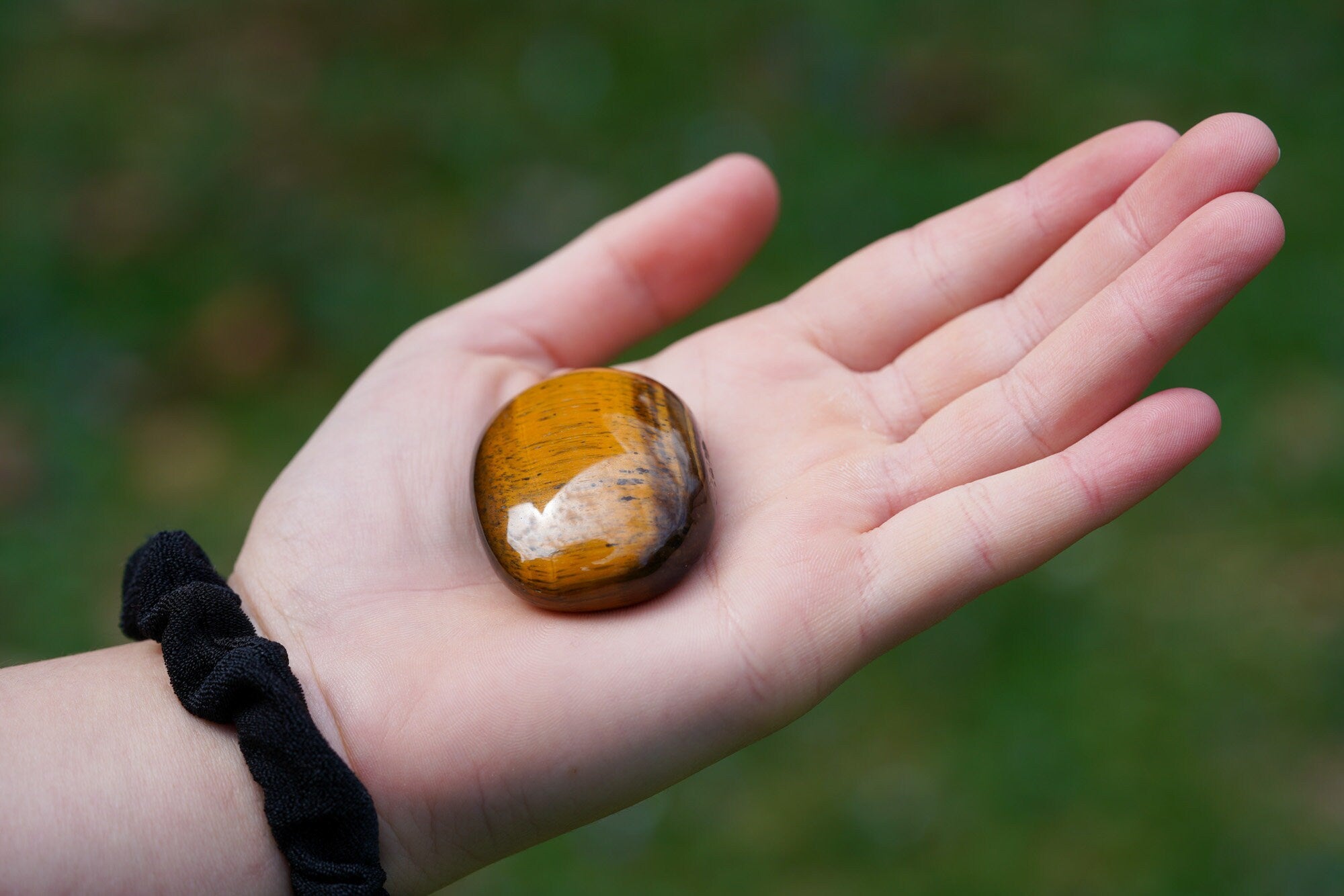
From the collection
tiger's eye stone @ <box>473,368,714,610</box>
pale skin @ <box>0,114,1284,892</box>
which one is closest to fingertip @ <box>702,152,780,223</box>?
pale skin @ <box>0,114,1284,892</box>

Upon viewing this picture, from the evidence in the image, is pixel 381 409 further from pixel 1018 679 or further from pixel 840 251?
pixel 840 251

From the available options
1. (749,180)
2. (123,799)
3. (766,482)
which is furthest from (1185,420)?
(123,799)

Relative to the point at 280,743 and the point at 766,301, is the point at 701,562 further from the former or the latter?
the point at 766,301

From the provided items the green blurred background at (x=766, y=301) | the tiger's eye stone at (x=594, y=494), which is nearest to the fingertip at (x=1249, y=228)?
the tiger's eye stone at (x=594, y=494)

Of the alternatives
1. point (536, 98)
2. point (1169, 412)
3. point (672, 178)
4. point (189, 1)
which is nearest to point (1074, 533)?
point (1169, 412)

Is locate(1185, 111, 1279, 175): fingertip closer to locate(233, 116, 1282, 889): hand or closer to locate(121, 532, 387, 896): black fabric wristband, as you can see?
locate(233, 116, 1282, 889): hand
